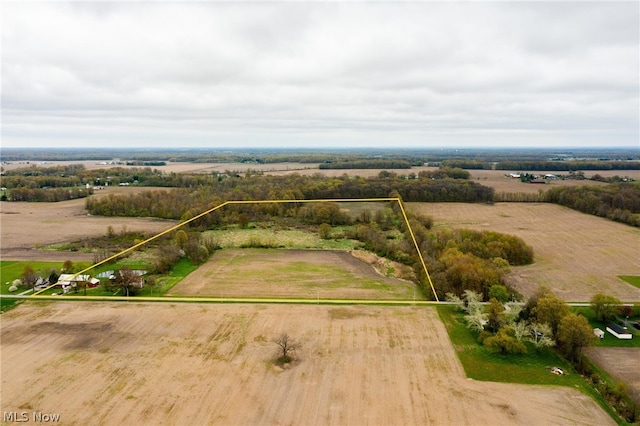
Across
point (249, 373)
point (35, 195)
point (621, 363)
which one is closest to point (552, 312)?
point (621, 363)

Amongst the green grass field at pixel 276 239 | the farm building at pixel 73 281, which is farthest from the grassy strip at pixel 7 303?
the green grass field at pixel 276 239

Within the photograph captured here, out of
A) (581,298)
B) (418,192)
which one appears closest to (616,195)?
(418,192)

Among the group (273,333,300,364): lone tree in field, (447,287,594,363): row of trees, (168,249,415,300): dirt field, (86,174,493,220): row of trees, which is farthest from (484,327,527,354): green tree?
(86,174,493,220): row of trees

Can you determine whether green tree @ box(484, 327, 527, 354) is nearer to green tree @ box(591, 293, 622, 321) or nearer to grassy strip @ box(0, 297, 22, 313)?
green tree @ box(591, 293, 622, 321)

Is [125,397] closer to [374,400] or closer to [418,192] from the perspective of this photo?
[374,400]

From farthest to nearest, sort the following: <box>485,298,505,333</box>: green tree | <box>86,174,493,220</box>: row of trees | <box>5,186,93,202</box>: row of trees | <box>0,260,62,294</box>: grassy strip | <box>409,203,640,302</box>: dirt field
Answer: <box>5,186,93,202</box>: row of trees < <box>86,174,493,220</box>: row of trees < <box>409,203,640,302</box>: dirt field < <box>0,260,62,294</box>: grassy strip < <box>485,298,505,333</box>: green tree
